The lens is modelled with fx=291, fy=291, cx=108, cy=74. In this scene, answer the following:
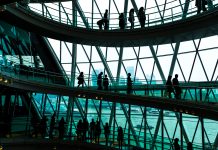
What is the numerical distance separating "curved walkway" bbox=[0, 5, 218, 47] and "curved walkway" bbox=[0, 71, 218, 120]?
479 centimetres

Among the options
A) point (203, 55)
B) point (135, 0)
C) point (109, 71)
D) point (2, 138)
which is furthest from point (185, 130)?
point (2, 138)

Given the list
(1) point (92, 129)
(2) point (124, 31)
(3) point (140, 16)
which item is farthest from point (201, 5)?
(1) point (92, 129)

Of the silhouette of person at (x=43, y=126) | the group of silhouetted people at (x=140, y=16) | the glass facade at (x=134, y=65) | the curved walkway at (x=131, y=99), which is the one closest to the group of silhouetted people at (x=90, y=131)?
the glass facade at (x=134, y=65)

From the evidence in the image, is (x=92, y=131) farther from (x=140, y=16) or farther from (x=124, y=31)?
(x=140, y=16)

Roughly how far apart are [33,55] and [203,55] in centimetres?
1787

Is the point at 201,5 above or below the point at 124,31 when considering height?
above

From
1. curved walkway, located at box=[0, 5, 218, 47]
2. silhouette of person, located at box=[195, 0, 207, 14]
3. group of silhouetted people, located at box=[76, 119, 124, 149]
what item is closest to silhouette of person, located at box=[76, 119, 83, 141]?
group of silhouetted people, located at box=[76, 119, 124, 149]

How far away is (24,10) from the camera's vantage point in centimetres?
2412

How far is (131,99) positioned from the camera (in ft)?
71.9

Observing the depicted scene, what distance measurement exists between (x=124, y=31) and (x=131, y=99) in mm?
5689

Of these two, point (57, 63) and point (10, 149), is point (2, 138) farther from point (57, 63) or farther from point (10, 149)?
point (57, 63)

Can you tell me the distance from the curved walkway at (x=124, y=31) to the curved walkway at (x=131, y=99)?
4.79 meters

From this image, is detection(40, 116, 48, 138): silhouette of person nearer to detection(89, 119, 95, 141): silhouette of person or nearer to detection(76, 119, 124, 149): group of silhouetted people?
detection(76, 119, 124, 149): group of silhouetted people

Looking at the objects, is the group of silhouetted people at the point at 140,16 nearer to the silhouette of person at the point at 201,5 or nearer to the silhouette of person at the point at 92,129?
the silhouette of person at the point at 201,5
